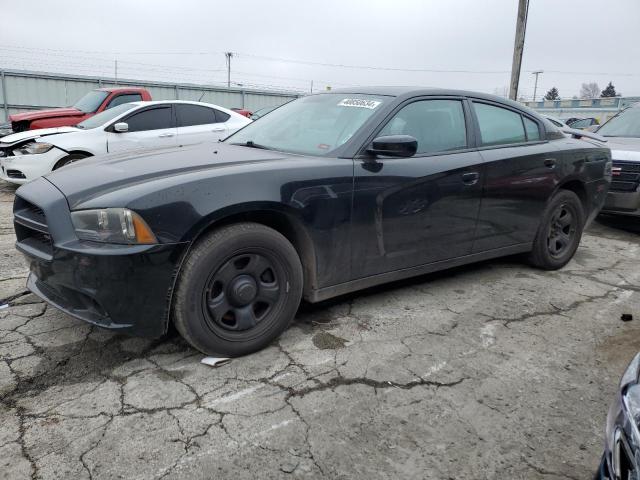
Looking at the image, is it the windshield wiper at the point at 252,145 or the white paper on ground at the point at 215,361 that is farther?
the windshield wiper at the point at 252,145

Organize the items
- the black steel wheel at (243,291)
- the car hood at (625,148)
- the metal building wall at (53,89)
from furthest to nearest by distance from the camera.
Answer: the metal building wall at (53,89) < the car hood at (625,148) < the black steel wheel at (243,291)

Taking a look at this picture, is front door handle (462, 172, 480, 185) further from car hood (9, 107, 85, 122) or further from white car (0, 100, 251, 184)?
car hood (9, 107, 85, 122)

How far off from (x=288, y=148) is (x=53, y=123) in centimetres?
745

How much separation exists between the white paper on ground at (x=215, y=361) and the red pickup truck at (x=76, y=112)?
25.9 ft

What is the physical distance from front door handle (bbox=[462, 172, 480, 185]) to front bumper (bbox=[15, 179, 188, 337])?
2.11 metres

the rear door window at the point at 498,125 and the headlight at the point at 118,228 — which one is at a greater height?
the rear door window at the point at 498,125

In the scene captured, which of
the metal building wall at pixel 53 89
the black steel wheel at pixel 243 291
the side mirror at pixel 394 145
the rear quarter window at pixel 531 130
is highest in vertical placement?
the metal building wall at pixel 53 89

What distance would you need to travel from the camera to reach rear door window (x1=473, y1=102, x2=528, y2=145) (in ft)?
13.1

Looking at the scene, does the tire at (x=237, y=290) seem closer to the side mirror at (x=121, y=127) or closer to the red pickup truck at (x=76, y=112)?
the side mirror at (x=121, y=127)

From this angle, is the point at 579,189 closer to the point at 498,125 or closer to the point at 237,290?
the point at 498,125

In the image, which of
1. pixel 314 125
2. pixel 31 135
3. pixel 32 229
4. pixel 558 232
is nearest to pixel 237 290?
pixel 32 229

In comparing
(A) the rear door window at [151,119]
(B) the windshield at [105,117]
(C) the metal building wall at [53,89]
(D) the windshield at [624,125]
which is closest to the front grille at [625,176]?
(D) the windshield at [624,125]

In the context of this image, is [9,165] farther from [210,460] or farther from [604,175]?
[604,175]

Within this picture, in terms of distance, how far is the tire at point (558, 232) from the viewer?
177 inches
